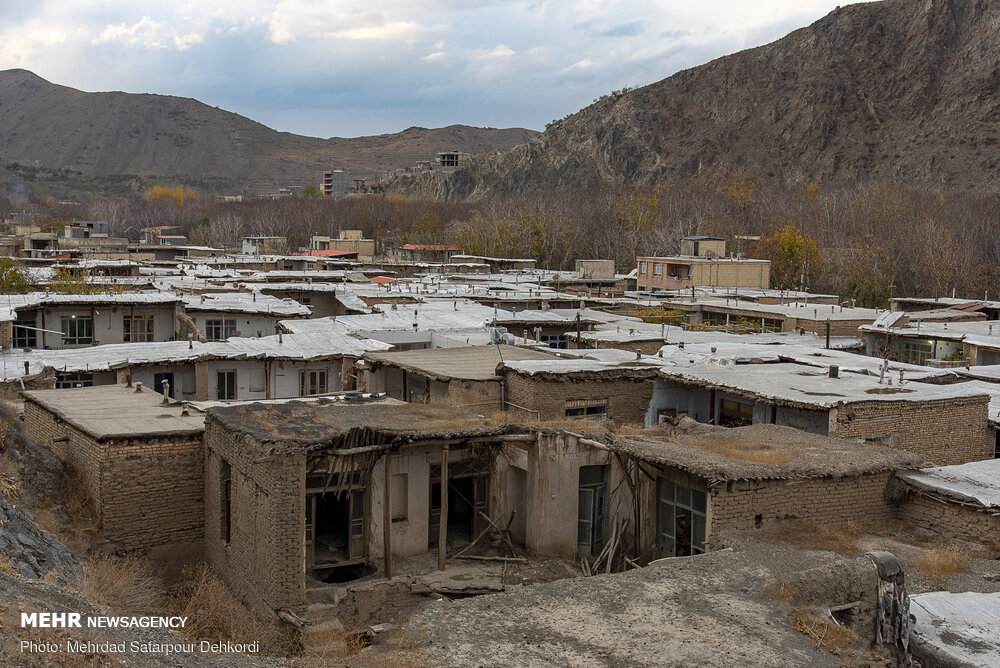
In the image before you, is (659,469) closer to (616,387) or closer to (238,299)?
(616,387)

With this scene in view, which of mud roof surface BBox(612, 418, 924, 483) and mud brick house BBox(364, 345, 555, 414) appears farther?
mud brick house BBox(364, 345, 555, 414)

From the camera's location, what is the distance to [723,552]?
10680 mm

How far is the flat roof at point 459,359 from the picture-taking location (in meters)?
18.4

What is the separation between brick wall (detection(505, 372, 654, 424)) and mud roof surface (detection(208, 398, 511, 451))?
82.3 inches

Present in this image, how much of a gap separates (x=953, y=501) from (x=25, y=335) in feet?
86.9

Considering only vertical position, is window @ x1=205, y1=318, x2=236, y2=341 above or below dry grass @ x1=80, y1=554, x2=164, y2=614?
above

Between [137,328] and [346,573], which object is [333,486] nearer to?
[346,573]

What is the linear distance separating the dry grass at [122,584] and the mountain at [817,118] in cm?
12444

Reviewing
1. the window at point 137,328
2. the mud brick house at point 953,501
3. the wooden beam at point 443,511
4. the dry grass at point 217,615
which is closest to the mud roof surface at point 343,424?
the wooden beam at point 443,511

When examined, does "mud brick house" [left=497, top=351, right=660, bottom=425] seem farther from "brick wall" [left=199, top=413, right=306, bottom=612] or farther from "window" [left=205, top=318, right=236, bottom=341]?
"window" [left=205, top=318, right=236, bottom=341]

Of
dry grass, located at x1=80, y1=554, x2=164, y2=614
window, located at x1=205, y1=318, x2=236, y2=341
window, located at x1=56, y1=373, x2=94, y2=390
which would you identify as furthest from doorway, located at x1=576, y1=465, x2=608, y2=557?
window, located at x1=205, y1=318, x2=236, y2=341

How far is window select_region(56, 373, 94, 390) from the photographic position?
21.9 metres

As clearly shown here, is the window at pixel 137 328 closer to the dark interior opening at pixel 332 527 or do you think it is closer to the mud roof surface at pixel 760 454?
the dark interior opening at pixel 332 527

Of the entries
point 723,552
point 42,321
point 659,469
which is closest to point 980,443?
point 659,469
